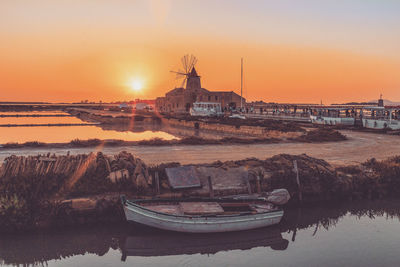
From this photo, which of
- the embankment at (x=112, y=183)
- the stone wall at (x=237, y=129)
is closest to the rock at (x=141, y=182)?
the embankment at (x=112, y=183)

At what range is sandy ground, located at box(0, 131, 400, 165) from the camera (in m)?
17.9

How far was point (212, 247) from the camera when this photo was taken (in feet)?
34.4

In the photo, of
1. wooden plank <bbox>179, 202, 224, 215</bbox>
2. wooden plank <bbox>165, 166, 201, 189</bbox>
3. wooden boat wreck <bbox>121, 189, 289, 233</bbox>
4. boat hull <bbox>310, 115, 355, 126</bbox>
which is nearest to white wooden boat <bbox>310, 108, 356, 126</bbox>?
boat hull <bbox>310, 115, 355, 126</bbox>

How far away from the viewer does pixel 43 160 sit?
12.9 meters

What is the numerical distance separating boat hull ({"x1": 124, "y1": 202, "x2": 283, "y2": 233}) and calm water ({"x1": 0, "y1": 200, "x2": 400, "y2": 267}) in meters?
0.28

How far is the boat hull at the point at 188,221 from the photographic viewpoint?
10.6 meters

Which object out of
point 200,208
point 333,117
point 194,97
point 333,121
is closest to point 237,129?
point 333,121

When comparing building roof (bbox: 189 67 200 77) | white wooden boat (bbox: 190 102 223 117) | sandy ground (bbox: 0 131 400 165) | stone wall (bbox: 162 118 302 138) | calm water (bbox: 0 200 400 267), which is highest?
building roof (bbox: 189 67 200 77)

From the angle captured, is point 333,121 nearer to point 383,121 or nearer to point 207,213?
point 383,121

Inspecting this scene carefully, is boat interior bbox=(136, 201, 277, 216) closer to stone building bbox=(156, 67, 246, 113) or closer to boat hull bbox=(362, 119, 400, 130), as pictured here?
boat hull bbox=(362, 119, 400, 130)

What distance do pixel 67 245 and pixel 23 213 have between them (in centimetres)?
186

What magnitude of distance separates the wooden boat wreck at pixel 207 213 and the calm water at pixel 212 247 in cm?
37

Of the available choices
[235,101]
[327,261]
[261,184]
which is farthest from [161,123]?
[327,261]

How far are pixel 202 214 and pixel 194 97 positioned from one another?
266 feet
